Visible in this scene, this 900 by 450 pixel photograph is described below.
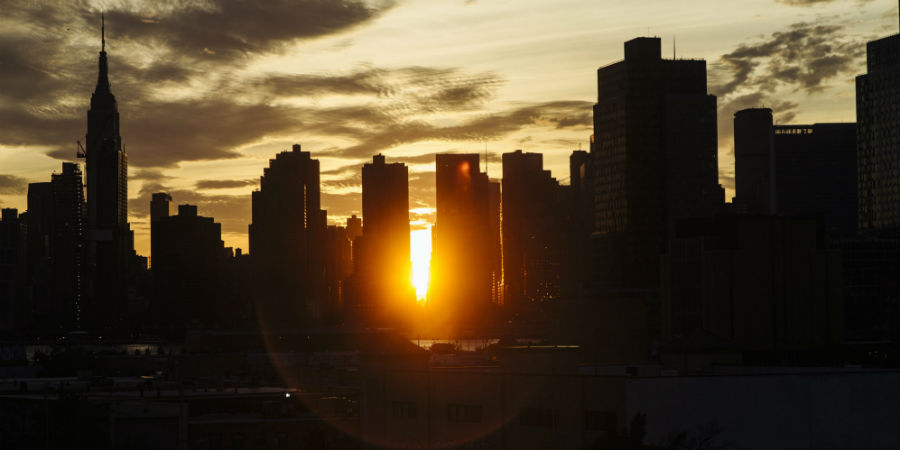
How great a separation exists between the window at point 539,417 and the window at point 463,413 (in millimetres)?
3772

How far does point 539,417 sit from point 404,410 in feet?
41.7

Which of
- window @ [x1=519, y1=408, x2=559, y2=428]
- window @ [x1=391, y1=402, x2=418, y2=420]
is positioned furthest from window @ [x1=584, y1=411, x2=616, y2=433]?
window @ [x1=391, y1=402, x2=418, y2=420]

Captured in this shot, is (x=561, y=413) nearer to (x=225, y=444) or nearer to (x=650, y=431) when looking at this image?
(x=650, y=431)

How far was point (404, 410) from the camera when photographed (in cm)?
9319

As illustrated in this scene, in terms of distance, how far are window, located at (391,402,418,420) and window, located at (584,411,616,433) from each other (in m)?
15.8

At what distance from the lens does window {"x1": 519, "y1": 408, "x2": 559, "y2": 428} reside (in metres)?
84.1

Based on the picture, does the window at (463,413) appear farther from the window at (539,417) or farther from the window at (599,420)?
the window at (599,420)

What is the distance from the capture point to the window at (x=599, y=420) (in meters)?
80.8

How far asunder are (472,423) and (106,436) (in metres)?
36.4

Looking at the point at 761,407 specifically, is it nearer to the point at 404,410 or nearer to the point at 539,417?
the point at 539,417

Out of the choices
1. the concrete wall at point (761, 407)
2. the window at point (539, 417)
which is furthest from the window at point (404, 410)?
the concrete wall at point (761, 407)

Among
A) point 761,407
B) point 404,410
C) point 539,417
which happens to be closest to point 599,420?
point 539,417

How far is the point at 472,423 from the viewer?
88625 millimetres

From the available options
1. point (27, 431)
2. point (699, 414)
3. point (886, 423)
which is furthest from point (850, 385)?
point (27, 431)
